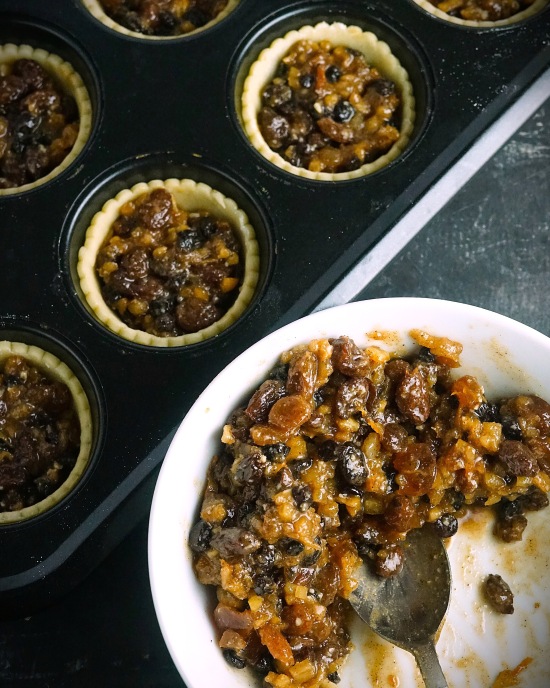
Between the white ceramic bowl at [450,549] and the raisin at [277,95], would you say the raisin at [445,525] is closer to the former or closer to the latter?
the white ceramic bowl at [450,549]

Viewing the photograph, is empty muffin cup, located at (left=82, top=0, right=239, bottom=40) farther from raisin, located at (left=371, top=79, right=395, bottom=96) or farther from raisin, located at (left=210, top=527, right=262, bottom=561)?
raisin, located at (left=210, top=527, right=262, bottom=561)

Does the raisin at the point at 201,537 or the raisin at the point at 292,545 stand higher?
the raisin at the point at 292,545

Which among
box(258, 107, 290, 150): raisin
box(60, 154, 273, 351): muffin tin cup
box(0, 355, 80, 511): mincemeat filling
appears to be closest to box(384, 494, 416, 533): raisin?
box(60, 154, 273, 351): muffin tin cup

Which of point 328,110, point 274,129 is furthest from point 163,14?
point 328,110

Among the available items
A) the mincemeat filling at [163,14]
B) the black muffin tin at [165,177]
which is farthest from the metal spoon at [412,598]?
the mincemeat filling at [163,14]

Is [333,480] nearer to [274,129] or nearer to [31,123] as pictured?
[274,129]

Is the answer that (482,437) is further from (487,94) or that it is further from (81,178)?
(81,178)
